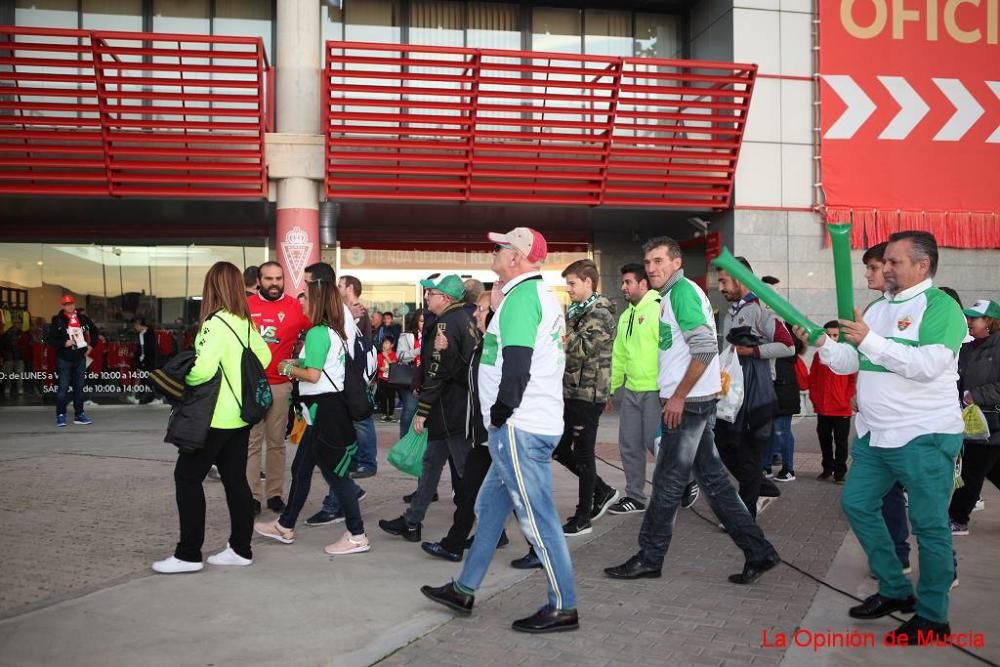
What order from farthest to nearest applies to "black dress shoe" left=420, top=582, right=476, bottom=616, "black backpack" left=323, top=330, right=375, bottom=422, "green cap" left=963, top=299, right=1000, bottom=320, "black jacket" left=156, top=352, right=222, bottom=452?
"green cap" left=963, top=299, right=1000, bottom=320 → "black backpack" left=323, top=330, right=375, bottom=422 → "black jacket" left=156, top=352, right=222, bottom=452 → "black dress shoe" left=420, top=582, right=476, bottom=616

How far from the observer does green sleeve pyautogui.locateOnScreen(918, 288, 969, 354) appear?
13.9ft

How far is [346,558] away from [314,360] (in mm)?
1306

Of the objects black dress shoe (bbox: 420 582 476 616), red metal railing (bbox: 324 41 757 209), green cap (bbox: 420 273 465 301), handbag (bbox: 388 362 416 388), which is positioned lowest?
black dress shoe (bbox: 420 582 476 616)

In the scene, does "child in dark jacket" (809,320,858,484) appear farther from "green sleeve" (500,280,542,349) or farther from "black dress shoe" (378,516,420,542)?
"green sleeve" (500,280,542,349)

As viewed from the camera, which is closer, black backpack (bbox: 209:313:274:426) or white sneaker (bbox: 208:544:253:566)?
black backpack (bbox: 209:313:274:426)


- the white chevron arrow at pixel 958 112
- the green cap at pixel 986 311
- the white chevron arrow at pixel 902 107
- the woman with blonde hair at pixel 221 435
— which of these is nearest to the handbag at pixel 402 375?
the woman with blonde hair at pixel 221 435

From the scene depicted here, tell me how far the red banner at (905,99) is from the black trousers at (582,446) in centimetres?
986

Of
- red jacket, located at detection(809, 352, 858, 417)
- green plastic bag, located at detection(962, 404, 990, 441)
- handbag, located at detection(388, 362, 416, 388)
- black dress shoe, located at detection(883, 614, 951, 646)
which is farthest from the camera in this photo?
red jacket, located at detection(809, 352, 858, 417)

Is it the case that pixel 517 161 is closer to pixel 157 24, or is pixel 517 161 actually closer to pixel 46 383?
pixel 157 24

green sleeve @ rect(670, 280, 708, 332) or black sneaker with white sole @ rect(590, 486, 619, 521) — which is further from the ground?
green sleeve @ rect(670, 280, 708, 332)

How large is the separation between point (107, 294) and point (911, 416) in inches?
637

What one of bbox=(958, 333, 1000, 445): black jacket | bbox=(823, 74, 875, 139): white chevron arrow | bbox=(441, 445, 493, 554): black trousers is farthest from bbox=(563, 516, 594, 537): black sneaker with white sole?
bbox=(823, 74, 875, 139): white chevron arrow

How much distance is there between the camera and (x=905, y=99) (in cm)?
1509

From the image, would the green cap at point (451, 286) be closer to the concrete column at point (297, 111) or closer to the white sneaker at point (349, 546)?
the white sneaker at point (349, 546)
